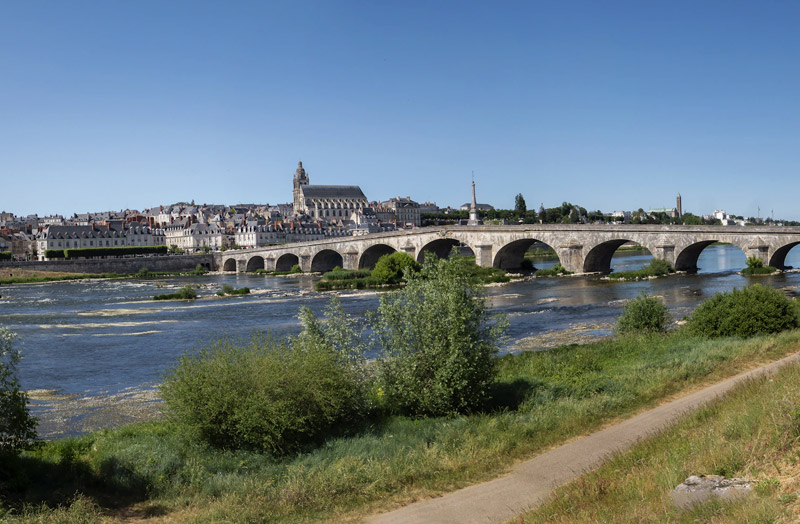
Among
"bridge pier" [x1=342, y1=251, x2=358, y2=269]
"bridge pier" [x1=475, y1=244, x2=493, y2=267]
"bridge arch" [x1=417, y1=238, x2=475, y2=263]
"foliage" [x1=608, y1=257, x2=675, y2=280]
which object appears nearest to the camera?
"foliage" [x1=608, y1=257, x2=675, y2=280]

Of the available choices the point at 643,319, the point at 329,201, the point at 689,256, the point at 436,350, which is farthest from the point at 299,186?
the point at 436,350

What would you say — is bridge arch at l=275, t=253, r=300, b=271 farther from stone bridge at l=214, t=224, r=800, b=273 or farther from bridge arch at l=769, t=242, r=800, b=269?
bridge arch at l=769, t=242, r=800, b=269

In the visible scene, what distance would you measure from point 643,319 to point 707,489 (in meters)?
17.1

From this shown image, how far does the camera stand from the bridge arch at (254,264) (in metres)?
92.2

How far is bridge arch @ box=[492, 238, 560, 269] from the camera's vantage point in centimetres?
6297

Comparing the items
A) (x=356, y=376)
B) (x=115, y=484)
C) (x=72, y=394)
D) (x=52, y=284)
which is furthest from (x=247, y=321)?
(x=52, y=284)

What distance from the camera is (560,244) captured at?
193 ft

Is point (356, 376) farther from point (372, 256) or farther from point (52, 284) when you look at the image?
point (52, 284)

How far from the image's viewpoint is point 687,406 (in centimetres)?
1263

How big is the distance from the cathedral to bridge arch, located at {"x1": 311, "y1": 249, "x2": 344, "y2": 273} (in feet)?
255

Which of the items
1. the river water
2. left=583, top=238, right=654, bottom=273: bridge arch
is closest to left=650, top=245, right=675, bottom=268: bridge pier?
the river water

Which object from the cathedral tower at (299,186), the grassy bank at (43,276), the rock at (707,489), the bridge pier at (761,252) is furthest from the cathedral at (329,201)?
the rock at (707,489)

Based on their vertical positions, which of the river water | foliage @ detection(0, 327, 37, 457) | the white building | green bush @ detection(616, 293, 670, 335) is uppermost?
the white building

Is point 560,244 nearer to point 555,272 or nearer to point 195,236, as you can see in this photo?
point 555,272
